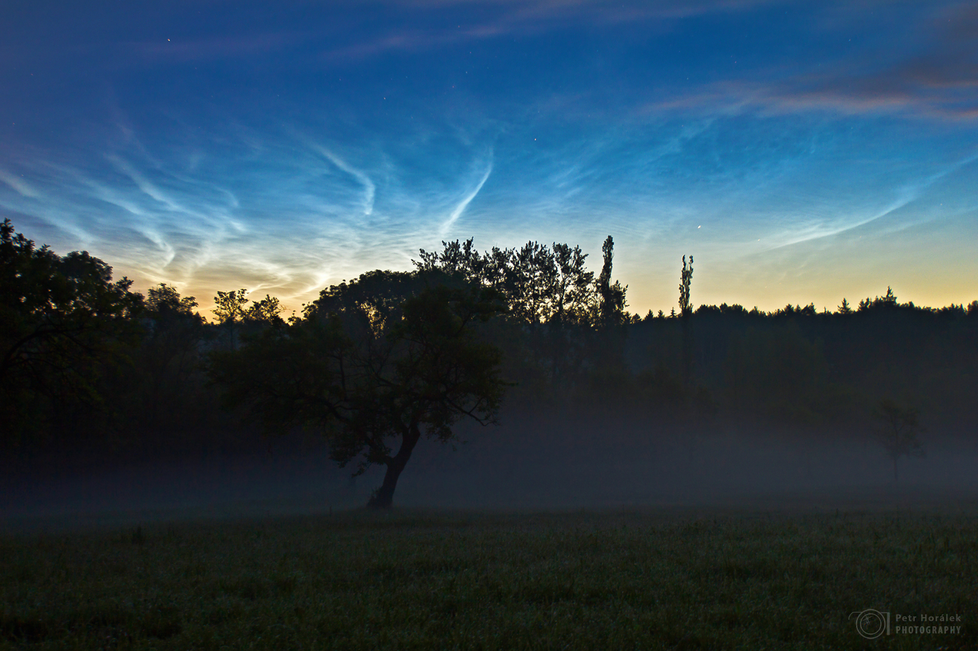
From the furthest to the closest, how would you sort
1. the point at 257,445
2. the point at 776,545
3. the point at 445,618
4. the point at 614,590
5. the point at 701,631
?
the point at 257,445, the point at 776,545, the point at 614,590, the point at 445,618, the point at 701,631

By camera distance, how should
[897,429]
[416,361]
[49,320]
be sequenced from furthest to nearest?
1. [897,429]
2. [416,361]
3. [49,320]

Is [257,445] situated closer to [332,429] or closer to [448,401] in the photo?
[332,429]

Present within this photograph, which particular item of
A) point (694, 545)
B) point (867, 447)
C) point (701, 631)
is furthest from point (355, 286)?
point (867, 447)

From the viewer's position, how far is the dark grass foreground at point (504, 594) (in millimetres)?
6258

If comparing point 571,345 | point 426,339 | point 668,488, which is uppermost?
point 571,345

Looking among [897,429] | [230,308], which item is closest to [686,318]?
[897,429]

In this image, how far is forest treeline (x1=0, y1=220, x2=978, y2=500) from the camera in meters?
22.8

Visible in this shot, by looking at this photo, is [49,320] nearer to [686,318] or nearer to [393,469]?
[393,469]

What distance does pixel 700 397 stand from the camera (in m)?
74.2

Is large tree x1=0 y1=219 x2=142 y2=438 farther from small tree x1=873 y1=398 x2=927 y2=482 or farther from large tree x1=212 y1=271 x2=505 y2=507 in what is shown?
small tree x1=873 y1=398 x2=927 y2=482

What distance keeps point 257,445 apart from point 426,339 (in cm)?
4201

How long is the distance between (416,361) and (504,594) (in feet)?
82.0

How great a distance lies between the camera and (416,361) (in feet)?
107

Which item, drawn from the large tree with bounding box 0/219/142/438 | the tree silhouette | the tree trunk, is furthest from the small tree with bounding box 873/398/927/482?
the large tree with bounding box 0/219/142/438
